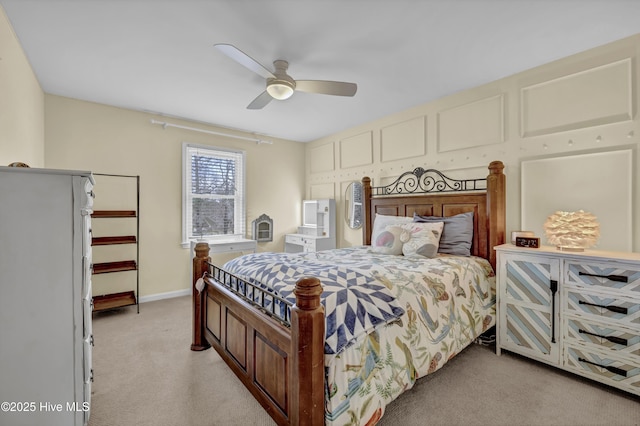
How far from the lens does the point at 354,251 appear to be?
10.1ft

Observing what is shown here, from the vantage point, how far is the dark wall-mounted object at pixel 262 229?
470 centimetres

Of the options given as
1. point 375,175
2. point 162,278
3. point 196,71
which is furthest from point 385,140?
point 162,278

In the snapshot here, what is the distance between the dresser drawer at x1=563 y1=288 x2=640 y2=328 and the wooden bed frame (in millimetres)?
737

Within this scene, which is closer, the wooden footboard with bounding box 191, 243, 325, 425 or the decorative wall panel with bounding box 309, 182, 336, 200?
the wooden footboard with bounding box 191, 243, 325, 425

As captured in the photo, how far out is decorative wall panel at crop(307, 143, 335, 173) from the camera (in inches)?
193

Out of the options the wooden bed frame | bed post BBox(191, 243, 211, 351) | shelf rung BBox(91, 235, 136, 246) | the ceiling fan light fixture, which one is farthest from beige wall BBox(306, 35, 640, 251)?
shelf rung BBox(91, 235, 136, 246)

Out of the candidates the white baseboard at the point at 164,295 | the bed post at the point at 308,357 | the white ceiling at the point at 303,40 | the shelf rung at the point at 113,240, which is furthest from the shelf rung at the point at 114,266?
the bed post at the point at 308,357

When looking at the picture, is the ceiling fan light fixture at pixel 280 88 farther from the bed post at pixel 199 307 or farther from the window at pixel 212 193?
the window at pixel 212 193

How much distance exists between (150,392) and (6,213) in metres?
1.41

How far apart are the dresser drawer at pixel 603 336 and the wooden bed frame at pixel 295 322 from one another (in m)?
0.81

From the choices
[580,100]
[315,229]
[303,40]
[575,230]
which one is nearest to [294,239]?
[315,229]

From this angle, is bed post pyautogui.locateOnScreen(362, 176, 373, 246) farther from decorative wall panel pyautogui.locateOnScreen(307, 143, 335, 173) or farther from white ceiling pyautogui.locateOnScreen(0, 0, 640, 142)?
white ceiling pyautogui.locateOnScreen(0, 0, 640, 142)

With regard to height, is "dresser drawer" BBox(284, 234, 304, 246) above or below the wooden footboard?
above

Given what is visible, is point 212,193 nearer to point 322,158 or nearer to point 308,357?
point 322,158
